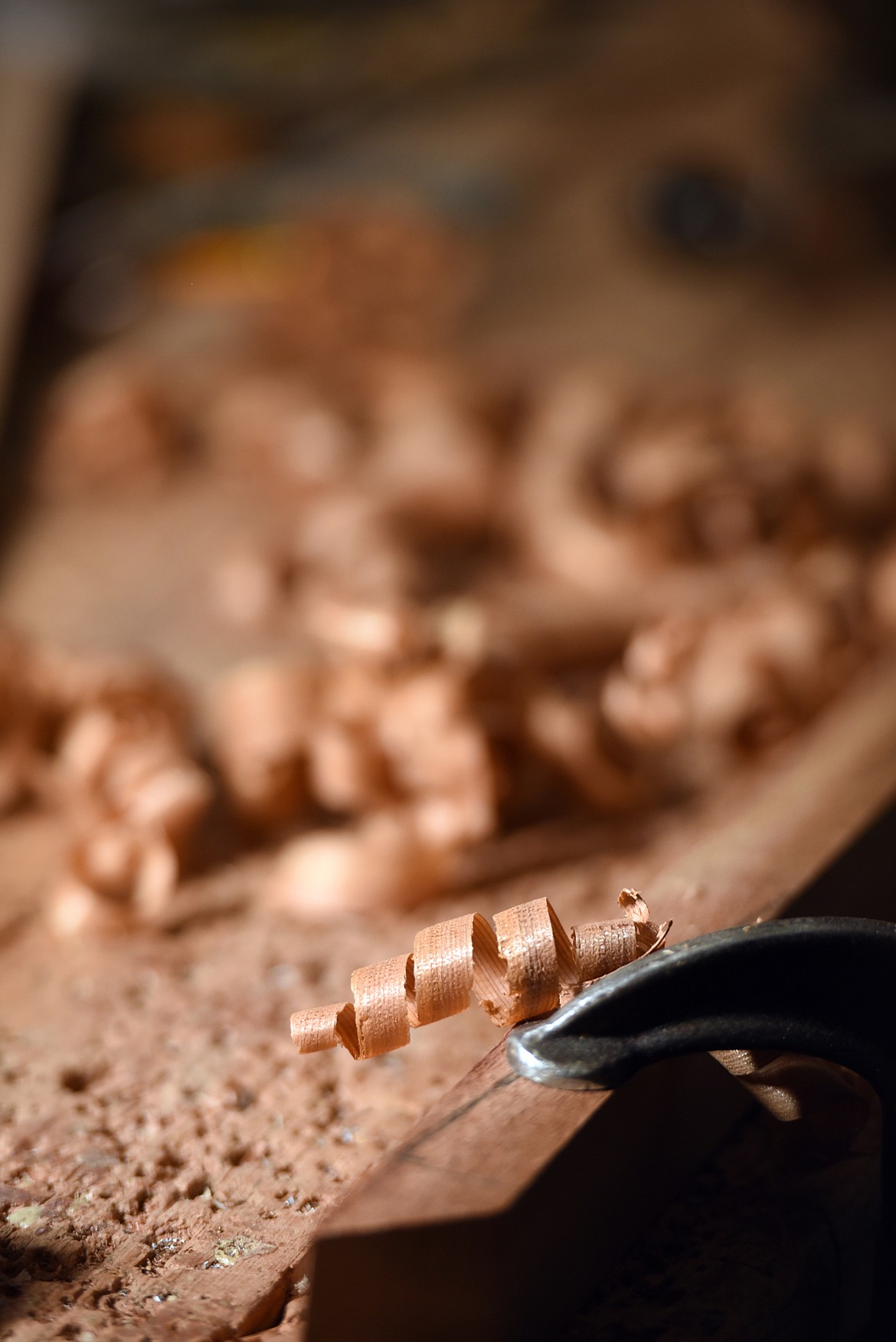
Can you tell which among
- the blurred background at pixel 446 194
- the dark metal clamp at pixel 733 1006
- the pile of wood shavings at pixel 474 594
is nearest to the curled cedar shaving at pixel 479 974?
the dark metal clamp at pixel 733 1006

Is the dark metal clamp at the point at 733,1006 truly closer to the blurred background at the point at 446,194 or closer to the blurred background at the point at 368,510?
the blurred background at the point at 368,510

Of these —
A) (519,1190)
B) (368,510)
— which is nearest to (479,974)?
(519,1190)

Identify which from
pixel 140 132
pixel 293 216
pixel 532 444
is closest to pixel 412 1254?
pixel 532 444

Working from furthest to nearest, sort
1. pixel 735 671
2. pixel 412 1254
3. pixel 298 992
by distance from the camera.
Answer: pixel 735 671 < pixel 298 992 < pixel 412 1254

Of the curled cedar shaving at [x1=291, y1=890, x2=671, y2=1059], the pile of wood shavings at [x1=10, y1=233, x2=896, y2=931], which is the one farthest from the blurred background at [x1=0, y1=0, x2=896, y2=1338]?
the curled cedar shaving at [x1=291, y1=890, x2=671, y2=1059]

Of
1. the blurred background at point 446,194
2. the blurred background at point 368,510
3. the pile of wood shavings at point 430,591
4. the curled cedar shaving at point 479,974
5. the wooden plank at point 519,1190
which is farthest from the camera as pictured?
the blurred background at point 446,194

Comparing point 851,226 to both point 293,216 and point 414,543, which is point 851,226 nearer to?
point 293,216
